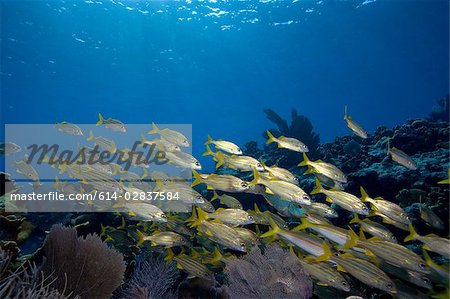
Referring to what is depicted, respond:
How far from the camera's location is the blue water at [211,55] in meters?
29.6

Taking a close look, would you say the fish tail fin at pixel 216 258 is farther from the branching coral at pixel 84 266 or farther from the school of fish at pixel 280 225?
the branching coral at pixel 84 266

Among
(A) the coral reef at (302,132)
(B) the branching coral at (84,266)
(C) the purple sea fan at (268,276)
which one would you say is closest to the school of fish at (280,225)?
(C) the purple sea fan at (268,276)

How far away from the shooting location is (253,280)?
444 cm

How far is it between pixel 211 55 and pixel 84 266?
4167cm

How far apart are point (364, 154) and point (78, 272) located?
1002 centimetres

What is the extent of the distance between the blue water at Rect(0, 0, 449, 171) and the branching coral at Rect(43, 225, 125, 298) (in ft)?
91.8

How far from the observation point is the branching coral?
12.2 ft

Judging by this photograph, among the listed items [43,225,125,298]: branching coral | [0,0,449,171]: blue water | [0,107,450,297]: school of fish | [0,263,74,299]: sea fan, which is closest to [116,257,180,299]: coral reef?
[0,107,450,297]: school of fish

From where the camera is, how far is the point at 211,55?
4262 centimetres

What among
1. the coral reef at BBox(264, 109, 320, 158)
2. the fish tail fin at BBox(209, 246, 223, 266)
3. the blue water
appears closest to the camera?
the fish tail fin at BBox(209, 246, 223, 266)

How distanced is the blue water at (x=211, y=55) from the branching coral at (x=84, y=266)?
2798 centimetres

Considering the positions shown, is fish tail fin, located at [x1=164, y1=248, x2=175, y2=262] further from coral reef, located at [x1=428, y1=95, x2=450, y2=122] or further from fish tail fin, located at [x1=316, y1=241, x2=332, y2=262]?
coral reef, located at [x1=428, y1=95, x2=450, y2=122]

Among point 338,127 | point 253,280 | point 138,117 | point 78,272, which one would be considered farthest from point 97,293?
point 338,127

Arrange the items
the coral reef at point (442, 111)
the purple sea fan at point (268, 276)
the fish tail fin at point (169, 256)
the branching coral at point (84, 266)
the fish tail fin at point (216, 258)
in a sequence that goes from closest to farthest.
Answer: the branching coral at point (84, 266), the purple sea fan at point (268, 276), the fish tail fin at point (216, 258), the fish tail fin at point (169, 256), the coral reef at point (442, 111)
